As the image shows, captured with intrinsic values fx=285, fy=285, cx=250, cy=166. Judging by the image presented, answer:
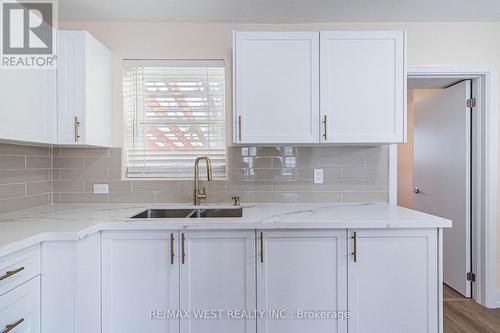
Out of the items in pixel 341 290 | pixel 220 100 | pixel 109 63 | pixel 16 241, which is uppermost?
pixel 109 63

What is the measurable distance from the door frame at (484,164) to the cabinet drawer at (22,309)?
2.41m

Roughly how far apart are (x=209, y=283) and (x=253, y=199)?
2.70 feet

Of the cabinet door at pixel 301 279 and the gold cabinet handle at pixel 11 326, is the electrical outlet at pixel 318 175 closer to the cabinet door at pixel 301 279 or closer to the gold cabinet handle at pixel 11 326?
the cabinet door at pixel 301 279

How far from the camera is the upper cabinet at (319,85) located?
191 cm

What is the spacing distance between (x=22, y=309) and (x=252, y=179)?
156 cm

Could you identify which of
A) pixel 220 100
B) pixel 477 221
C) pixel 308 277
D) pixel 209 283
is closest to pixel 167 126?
pixel 220 100

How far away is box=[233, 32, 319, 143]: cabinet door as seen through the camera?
1.90 metres

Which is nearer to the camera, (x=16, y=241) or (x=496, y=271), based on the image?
(x=16, y=241)

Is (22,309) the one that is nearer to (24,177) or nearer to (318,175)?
(24,177)

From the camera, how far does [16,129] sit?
1.53 metres

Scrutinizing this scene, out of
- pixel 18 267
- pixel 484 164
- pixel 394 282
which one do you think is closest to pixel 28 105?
pixel 18 267

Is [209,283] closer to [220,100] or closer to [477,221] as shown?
[220,100]

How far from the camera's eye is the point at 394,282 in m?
1.66

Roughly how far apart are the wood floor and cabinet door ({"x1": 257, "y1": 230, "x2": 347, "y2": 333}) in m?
1.16
